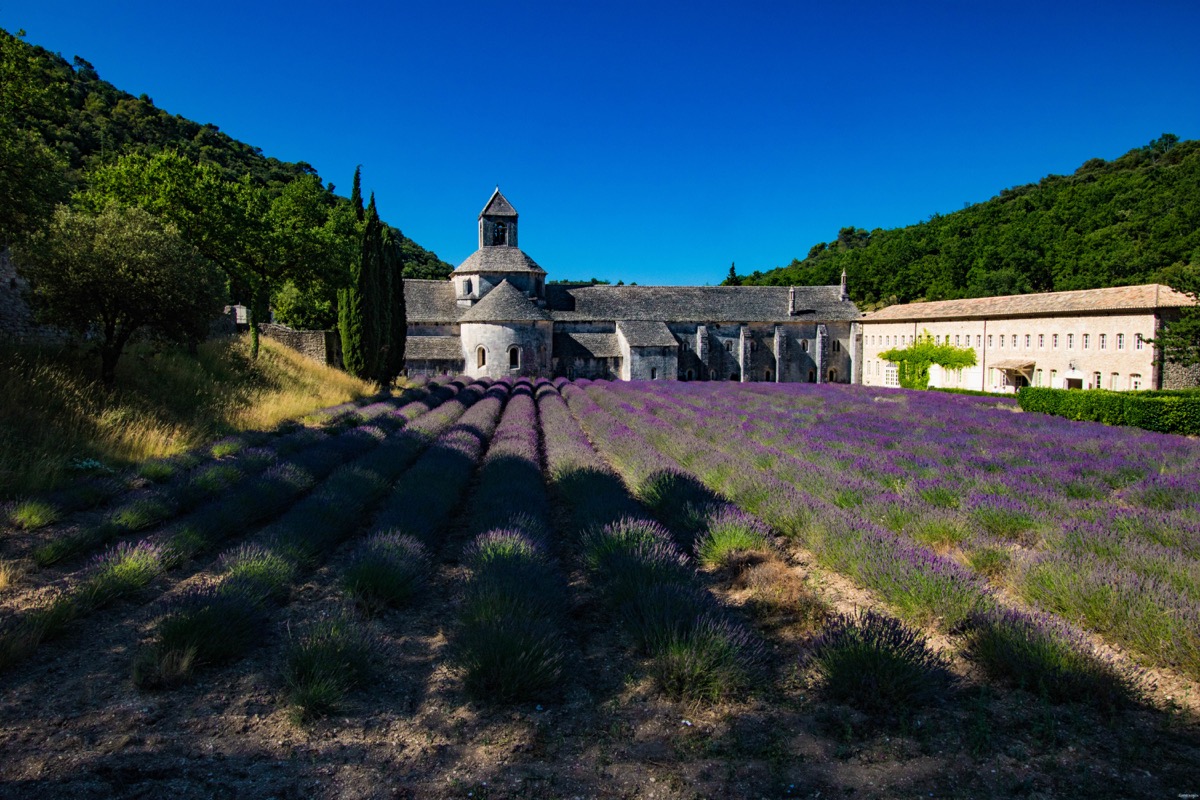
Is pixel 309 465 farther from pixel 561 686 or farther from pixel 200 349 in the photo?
pixel 200 349

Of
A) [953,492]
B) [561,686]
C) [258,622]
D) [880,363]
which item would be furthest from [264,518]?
[880,363]

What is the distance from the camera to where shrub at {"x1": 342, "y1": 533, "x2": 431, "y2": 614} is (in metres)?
4.63

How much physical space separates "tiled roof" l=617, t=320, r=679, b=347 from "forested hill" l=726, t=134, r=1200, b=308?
22.8m

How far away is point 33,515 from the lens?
19.3 feet

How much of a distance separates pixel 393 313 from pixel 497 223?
17004mm

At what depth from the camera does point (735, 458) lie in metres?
9.75

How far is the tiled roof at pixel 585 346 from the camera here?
1518 inches

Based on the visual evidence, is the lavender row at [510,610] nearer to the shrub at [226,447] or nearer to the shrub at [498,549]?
the shrub at [498,549]

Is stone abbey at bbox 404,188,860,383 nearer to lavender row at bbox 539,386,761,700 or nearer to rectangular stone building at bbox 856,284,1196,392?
rectangular stone building at bbox 856,284,1196,392

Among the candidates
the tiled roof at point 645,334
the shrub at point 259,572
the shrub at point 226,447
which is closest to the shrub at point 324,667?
the shrub at point 259,572

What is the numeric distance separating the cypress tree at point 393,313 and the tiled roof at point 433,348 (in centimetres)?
918

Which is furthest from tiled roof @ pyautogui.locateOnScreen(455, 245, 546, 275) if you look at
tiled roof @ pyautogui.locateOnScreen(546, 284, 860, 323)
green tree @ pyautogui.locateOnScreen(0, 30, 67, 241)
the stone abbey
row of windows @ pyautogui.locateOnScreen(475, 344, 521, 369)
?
green tree @ pyautogui.locateOnScreen(0, 30, 67, 241)

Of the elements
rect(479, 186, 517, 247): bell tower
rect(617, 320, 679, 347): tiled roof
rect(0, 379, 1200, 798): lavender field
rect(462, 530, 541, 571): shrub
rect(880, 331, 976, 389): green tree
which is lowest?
rect(0, 379, 1200, 798): lavender field

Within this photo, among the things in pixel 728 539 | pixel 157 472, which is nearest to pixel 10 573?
pixel 157 472
